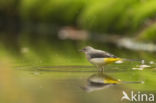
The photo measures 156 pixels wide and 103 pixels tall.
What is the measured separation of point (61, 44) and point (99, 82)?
537 inches

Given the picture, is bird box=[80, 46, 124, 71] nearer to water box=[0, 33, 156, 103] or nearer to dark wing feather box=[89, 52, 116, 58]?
dark wing feather box=[89, 52, 116, 58]

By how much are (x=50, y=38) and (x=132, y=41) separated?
23.1 feet

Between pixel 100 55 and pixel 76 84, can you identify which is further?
pixel 100 55

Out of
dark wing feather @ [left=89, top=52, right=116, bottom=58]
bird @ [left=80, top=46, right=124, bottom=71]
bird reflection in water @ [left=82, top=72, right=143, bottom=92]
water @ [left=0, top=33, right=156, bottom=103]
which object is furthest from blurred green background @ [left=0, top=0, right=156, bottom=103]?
dark wing feather @ [left=89, top=52, right=116, bottom=58]

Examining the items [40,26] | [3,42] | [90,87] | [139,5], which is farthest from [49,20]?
[90,87]

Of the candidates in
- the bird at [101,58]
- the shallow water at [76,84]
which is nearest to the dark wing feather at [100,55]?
the bird at [101,58]

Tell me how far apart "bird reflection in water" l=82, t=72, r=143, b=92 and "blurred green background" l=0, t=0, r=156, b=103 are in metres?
0.23

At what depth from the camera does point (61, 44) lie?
89.9 ft

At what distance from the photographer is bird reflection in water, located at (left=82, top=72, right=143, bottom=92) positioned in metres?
13.1

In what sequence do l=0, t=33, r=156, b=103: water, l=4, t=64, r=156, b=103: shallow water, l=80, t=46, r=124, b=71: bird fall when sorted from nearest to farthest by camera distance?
1. l=4, t=64, r=156, b=103: shallow water
2. l=0, t=33, r=156, b=103: water
3. l=80, t=46, r=124, b=71: bird

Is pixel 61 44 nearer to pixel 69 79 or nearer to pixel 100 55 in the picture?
pixel 100 55

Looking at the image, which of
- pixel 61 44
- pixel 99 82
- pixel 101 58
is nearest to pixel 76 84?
pixel 99 82

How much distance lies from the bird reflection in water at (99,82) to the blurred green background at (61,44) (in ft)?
0.75

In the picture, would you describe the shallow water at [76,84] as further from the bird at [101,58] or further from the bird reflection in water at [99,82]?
the bird at [101,58]
